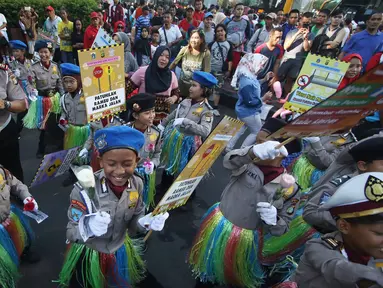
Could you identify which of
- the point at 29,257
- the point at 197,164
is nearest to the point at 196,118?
the point at 197,164

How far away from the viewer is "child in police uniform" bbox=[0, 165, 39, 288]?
224cm

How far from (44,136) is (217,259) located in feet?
11.0

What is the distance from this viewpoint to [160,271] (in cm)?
288

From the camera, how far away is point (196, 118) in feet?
12.4

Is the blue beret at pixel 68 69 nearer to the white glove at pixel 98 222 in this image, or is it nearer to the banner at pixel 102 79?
the banner at pixel 102 79

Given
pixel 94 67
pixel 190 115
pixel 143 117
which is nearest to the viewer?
pixel 94 67

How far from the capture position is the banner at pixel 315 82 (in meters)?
3.32

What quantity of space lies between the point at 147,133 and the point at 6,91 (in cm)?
136

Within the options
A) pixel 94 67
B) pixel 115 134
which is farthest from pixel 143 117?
pixel 115 134

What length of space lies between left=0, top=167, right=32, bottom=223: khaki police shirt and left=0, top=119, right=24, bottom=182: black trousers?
809 mm

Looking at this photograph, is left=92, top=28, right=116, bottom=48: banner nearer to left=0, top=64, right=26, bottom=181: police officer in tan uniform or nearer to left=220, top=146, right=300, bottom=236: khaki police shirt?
left=0, top=64, right=26, bottom=181: police officer in tan uniform

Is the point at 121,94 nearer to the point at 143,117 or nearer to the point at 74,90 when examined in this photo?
the point at 143,117

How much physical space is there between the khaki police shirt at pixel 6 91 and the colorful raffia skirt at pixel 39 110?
6.47 feet

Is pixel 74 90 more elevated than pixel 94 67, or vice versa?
pixel 94 67
